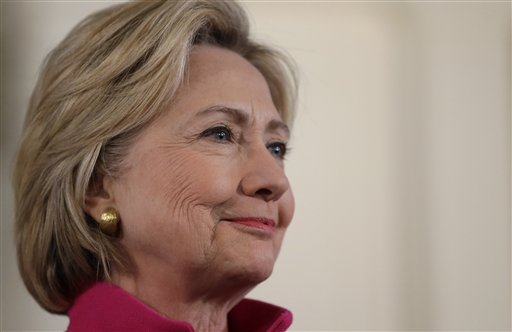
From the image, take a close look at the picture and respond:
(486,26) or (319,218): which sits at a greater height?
(486,26)

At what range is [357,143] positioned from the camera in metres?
1.92

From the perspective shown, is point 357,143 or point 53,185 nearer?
point 53,185

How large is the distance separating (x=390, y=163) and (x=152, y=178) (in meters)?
0.94

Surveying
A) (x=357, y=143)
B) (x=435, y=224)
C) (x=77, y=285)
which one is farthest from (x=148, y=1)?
(x=435, y=224)

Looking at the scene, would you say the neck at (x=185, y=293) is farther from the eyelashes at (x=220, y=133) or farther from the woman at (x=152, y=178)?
the eyelashes at (x=220, y=133)

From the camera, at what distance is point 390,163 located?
191 centimetres

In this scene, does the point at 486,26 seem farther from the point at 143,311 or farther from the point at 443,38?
the point at 143,311

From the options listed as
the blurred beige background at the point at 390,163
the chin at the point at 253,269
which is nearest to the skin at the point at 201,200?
the chin at the point at 253,269

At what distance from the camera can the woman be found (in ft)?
3.79

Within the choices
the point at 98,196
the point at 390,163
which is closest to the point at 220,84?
the point at 98,196

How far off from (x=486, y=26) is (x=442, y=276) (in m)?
0.77

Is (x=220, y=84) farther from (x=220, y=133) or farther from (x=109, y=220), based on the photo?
(x=109, y=220)

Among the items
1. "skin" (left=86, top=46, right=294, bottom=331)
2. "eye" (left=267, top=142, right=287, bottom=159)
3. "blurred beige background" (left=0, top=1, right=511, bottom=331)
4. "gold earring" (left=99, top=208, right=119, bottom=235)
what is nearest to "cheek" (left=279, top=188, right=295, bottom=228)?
"skin" (left=86, top=46, right=294, bottom=331)

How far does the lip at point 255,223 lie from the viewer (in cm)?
116
